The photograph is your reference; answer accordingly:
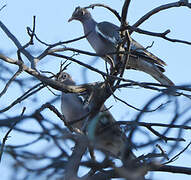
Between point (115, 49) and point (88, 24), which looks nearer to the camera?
point (115, 49)

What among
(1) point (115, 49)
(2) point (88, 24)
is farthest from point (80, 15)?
(1) point (115, 49)

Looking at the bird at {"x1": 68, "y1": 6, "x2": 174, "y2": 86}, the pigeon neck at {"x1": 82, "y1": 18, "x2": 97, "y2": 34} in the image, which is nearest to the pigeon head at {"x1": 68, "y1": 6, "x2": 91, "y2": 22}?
the pigeon neck at {"x1": 82, "y1": 18, "x2": 97, "y2": 34}

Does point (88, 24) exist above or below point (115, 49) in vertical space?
above

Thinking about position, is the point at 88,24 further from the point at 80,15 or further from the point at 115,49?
the point at 115,49

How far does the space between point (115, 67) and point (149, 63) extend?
8.88 feet

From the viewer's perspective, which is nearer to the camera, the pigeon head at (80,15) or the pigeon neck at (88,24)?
the pigeon neck at (88,24)

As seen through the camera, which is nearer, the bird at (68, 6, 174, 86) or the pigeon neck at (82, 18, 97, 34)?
the bird at (68, 6, 174, 86)

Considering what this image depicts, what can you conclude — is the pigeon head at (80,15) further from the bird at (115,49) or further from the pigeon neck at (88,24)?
the bird at (115,49)

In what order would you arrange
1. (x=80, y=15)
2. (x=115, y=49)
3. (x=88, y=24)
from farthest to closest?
(x=80, y=15) < (x=88, y=24) < (x=115, y=49)

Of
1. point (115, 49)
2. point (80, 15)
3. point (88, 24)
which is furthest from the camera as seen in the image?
point (80, 15)

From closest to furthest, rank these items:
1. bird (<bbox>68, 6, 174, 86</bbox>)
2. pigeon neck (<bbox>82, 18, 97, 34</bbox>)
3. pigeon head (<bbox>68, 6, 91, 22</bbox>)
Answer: bird (<bbox>68, 6, 174, 86</bbox>) → pigeon neck (<bbox>82, 18, 97, 34</bbox>) → pigeon head (<bbox>68, 6, 91, 22</bbox>)

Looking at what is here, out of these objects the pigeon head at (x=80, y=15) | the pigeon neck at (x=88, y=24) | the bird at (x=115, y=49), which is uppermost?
the pigeon head at (x=80, y=15)

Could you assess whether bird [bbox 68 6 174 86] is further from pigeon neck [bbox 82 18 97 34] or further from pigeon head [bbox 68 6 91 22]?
pigeon head [bbox 68 6 91 22]

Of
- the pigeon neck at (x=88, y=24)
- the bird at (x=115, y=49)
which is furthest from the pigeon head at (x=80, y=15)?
the bird at (x=115, y=49)
